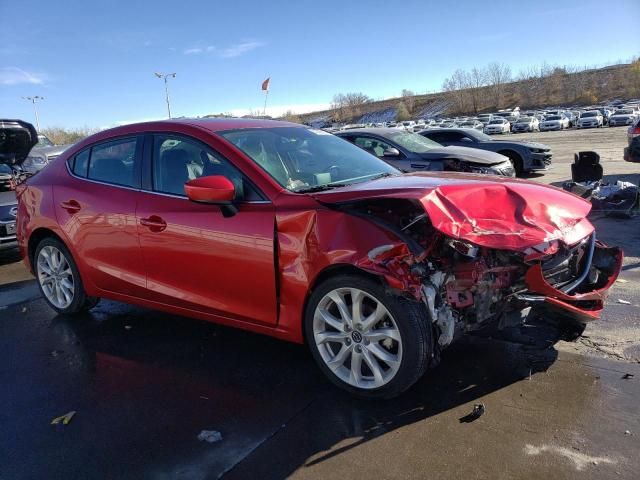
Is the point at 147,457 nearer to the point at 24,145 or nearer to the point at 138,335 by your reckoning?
the point at 138,335

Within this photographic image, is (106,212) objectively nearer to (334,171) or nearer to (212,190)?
(212,190)

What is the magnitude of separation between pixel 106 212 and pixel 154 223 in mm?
628

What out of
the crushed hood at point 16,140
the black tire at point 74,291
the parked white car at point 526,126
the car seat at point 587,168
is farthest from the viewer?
the parked white car at point 526,126

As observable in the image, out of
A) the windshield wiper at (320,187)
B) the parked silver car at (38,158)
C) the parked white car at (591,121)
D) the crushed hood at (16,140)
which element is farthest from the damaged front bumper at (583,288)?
the parked white car at (591,121)

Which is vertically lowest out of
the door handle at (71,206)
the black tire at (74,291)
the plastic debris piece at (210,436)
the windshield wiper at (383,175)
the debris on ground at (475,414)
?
the debris on ground at (475,414)

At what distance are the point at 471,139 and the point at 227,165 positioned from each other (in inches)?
445

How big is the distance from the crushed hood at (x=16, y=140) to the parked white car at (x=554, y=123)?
49423 millimetres

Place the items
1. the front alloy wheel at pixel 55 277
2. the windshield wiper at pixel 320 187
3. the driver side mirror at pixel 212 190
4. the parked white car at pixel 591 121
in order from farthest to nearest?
1. the parked white car at pixel 591 121
2. the front alloy wheel at pixel 55 277
3. the windshield wiper at pixel 320 187
4. the driver side mirror at pixel 212 190

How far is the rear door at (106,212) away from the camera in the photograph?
13.8 feet

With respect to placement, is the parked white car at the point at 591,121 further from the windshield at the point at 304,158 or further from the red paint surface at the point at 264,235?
the red paint surface at the point at 264,235

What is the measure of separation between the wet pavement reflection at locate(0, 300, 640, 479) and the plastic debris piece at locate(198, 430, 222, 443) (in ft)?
0.10

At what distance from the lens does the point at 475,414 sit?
3045mm

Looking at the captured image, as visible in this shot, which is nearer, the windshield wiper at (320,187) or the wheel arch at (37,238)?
the windshield wiper at (320,187)

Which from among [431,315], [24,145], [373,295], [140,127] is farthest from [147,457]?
[24,145]
